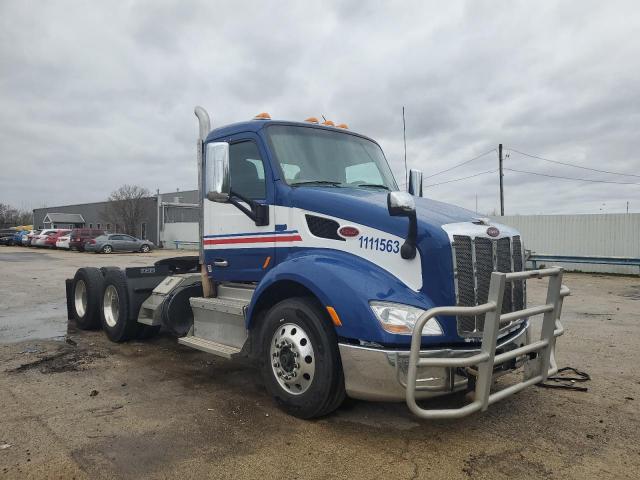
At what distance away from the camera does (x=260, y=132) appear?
4938 millimetres

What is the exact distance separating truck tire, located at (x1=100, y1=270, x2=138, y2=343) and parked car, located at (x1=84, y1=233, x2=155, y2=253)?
27.2 meters

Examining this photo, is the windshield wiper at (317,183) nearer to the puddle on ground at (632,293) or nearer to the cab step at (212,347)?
the cab step at (212,347)

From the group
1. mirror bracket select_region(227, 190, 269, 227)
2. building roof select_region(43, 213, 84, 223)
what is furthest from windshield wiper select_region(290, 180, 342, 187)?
building roof select_region(43, 213, 84, 223)

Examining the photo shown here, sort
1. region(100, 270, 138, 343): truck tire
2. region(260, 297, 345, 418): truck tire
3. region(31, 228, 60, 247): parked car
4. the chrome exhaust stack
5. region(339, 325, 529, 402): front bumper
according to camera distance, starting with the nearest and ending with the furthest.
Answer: region(339, 325, 529, 402): front bumper
region(260, 297, 345, 418): truck tire
the chrome exhaust stack
region(100, 270, 138, 343): truck tire
region(31, 228, 60, 247): parked car

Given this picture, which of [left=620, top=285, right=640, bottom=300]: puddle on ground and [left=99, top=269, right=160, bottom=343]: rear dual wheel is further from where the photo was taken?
[left=620, top=285, right=640, bottom=300]: puddle on ground

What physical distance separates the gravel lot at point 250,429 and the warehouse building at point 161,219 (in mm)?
31589

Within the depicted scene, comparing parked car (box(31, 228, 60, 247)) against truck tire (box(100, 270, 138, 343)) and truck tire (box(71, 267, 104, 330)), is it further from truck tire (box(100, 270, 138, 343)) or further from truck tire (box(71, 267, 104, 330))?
truck tire (box(100, 270, 138, 343))

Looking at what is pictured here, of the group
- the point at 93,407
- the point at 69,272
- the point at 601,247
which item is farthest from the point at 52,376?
the point at 601,247

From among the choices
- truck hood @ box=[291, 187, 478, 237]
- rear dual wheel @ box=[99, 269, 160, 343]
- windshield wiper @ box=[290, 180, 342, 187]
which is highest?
windshield wiper @ box=[290, 180, 342, 187]

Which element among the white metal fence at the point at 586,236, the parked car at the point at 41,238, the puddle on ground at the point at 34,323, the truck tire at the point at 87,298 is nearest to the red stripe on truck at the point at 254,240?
the truck tire at the point at 87,298

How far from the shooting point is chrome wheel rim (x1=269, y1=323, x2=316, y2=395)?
4.05m

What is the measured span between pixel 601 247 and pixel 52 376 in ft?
69.8

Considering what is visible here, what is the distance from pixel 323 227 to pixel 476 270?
1.29m

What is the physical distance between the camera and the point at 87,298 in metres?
7.61
